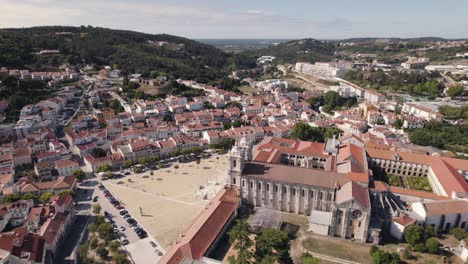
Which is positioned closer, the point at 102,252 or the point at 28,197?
the point at 102,252

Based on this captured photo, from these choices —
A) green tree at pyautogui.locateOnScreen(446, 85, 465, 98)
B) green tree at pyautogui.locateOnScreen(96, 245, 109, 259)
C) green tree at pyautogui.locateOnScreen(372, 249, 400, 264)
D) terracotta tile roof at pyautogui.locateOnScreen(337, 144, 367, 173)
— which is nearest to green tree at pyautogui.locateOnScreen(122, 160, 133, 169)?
green tree at pyautogui.locateOnScreen(96, 245, 109, 259)

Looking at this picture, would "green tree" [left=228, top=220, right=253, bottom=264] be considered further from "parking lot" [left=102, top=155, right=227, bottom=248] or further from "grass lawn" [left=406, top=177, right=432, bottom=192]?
"grass lawn" [left=406, top=177, right=432, bottom=192]

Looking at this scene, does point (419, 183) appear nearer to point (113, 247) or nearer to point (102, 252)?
point (113, 247)

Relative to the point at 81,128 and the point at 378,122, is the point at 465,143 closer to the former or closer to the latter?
the point at 378,122

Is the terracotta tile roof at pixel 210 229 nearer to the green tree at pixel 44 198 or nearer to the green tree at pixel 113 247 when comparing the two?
the green tree at pixel 113 247

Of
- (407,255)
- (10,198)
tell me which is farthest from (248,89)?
(407,255)

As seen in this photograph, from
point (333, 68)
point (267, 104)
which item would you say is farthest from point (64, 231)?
point (333, 68)

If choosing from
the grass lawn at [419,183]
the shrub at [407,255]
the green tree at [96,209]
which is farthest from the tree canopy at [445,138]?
the green tree at [96,209]
